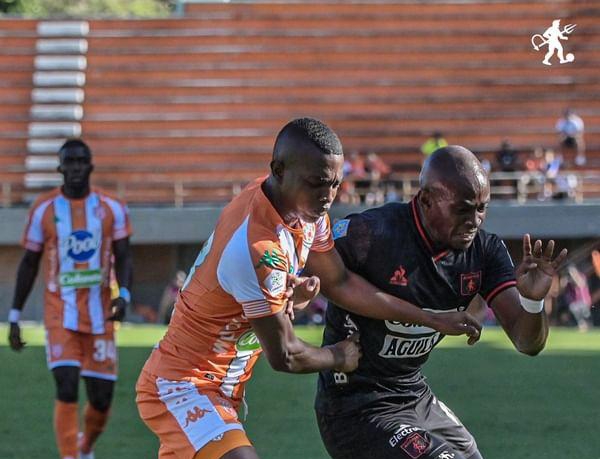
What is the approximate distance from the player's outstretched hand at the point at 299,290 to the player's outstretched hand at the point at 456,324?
63 cm

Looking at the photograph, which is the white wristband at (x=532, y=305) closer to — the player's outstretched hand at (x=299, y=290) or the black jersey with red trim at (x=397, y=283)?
the black jersey with red trim at (x=397, y=283)

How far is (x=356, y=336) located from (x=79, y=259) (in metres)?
4.18

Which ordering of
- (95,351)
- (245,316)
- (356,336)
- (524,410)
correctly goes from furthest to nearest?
(524,410)
(95,351)
(356,336)
(245,316)

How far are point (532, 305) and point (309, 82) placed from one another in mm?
26431

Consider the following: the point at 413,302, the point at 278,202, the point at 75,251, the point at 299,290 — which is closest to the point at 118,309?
the point at 75,251

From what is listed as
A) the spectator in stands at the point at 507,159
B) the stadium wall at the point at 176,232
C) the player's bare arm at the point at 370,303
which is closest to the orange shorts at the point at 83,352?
the player's bare arm at the point at 370,303

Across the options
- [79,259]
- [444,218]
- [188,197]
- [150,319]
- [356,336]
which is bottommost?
[150,319]

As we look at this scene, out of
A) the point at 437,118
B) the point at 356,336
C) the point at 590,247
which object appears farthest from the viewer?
the point at 437,118

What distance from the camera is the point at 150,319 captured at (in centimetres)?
2600

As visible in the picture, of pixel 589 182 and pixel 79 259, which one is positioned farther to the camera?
pixel 589 182

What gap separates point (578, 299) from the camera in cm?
2328

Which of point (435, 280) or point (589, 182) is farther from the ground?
point (435, 280)

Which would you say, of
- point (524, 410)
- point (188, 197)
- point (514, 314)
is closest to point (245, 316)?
point (514, 314)

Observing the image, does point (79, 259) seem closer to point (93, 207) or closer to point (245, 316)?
point (93, 207)
